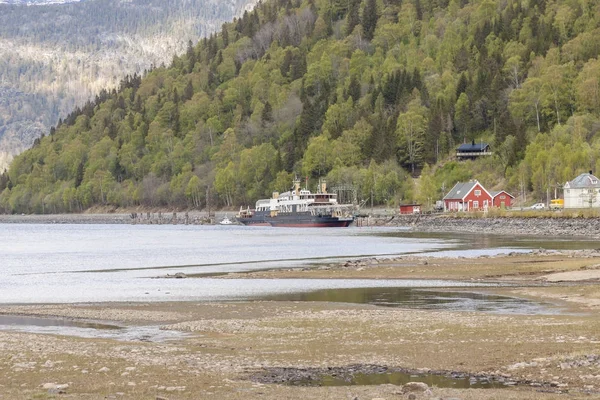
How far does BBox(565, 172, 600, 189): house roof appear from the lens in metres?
130

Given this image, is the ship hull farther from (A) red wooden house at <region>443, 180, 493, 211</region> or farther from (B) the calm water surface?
(B) the calm water surface

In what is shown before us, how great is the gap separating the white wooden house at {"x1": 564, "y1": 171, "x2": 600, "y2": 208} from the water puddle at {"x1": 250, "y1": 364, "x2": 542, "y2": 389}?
11070 centimetres

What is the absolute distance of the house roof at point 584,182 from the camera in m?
130

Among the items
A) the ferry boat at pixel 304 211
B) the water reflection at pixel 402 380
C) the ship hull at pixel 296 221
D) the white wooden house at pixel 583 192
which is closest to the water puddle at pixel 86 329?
the water reflection at pixel 402 380

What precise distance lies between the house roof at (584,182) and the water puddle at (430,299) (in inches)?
3586

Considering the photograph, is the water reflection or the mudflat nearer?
the mudflat

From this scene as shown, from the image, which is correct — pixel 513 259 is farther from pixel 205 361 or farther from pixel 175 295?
pixel 205 361

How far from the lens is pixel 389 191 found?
612ft

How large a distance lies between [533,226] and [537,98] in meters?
73.5

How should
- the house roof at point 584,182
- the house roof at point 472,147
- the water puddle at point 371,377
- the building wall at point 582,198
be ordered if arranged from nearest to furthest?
1. the water puddle at point 371,377
2. the building wall at point 582,198
3. the house roof at point 584,182
4. the house roof at point 472,147

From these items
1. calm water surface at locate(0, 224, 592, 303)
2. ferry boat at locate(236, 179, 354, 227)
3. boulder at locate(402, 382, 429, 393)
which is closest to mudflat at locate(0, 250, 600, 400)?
boulder at locate(402, 382, 429, 393)

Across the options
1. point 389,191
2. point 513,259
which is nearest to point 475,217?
point 389,191

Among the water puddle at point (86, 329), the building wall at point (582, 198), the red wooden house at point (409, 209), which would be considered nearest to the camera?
the water puddle at point (86, 329)

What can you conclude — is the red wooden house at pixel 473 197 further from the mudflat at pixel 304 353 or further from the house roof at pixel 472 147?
the mudflat at pixel 304 353
